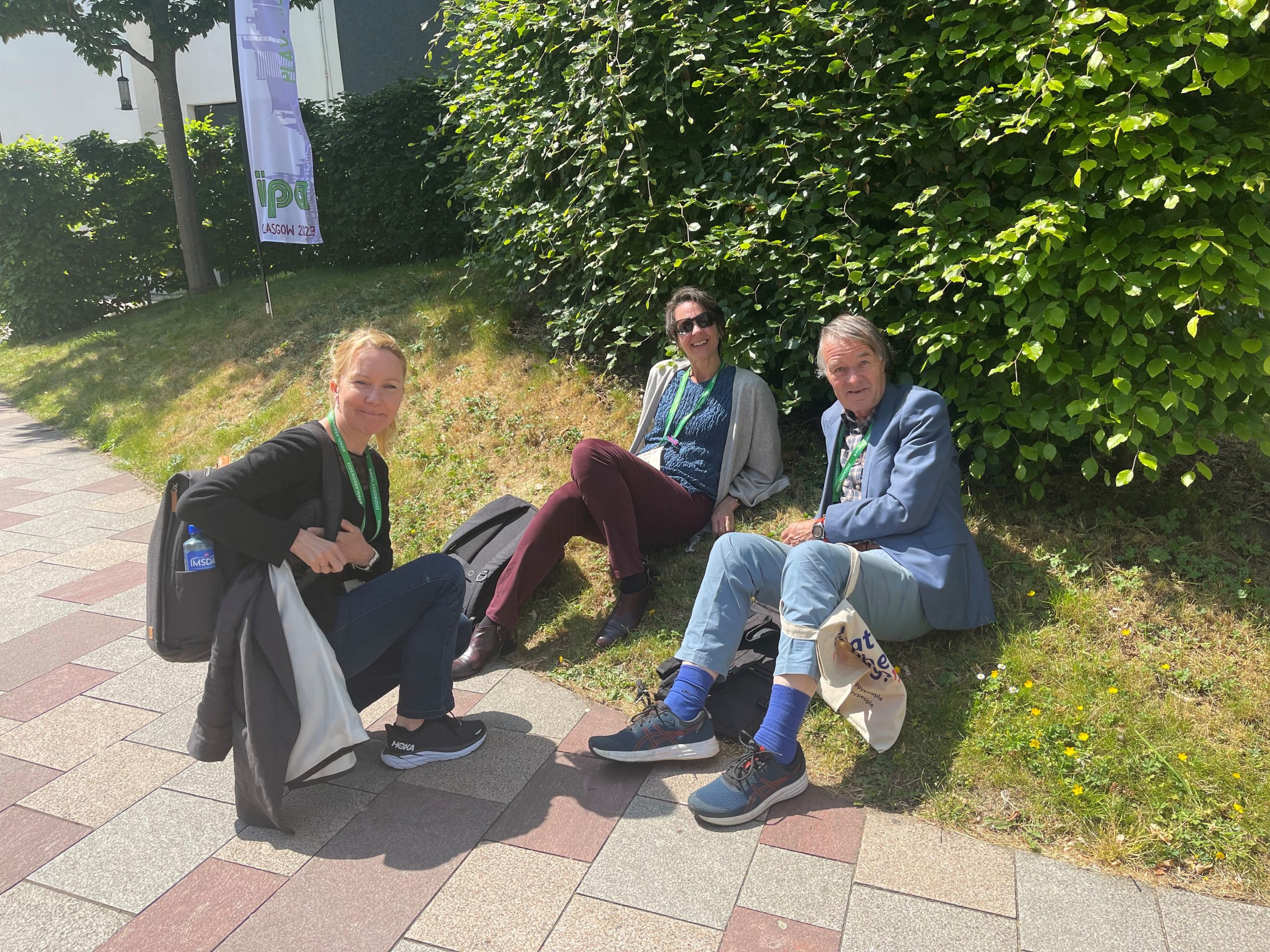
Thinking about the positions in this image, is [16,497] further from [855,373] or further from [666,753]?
[855,373]

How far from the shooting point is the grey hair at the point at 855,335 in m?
3.40

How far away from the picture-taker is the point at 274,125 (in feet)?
27.1

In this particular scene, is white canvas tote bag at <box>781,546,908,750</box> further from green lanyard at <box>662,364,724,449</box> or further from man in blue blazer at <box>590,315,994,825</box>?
green lanyard at <box>662,364,724,449</box>

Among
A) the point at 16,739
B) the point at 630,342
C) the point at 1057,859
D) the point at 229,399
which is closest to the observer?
the point at 1057,859

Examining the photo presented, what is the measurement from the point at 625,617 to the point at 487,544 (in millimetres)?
867

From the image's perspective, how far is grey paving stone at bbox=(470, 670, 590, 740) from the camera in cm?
347

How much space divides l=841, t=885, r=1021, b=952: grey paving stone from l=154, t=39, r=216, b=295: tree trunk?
11.6 m

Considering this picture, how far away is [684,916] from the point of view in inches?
96.5

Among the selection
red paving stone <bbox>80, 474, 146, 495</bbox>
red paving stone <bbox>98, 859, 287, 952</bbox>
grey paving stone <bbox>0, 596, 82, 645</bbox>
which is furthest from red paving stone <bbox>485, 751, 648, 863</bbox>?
red paving stone <bbox>80, 474, 146, 495</bbox>

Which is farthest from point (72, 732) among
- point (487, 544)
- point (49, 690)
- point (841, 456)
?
point (841, 456)

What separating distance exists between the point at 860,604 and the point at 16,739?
316 centimetres

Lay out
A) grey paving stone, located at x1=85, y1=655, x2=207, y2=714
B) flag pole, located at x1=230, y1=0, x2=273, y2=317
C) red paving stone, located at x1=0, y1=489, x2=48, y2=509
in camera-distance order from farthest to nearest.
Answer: flag pole, located at x1=230, y1=0, x2=273, y2=317, red paving stone, located at x1=0, y1=489, x2=48, y2=509, grey paving stone, located at x1=85, y1=655, x2=207, y2=714

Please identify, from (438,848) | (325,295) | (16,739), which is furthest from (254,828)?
(325,295)

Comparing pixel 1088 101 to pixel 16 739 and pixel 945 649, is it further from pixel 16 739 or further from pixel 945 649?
pixel 16 739
